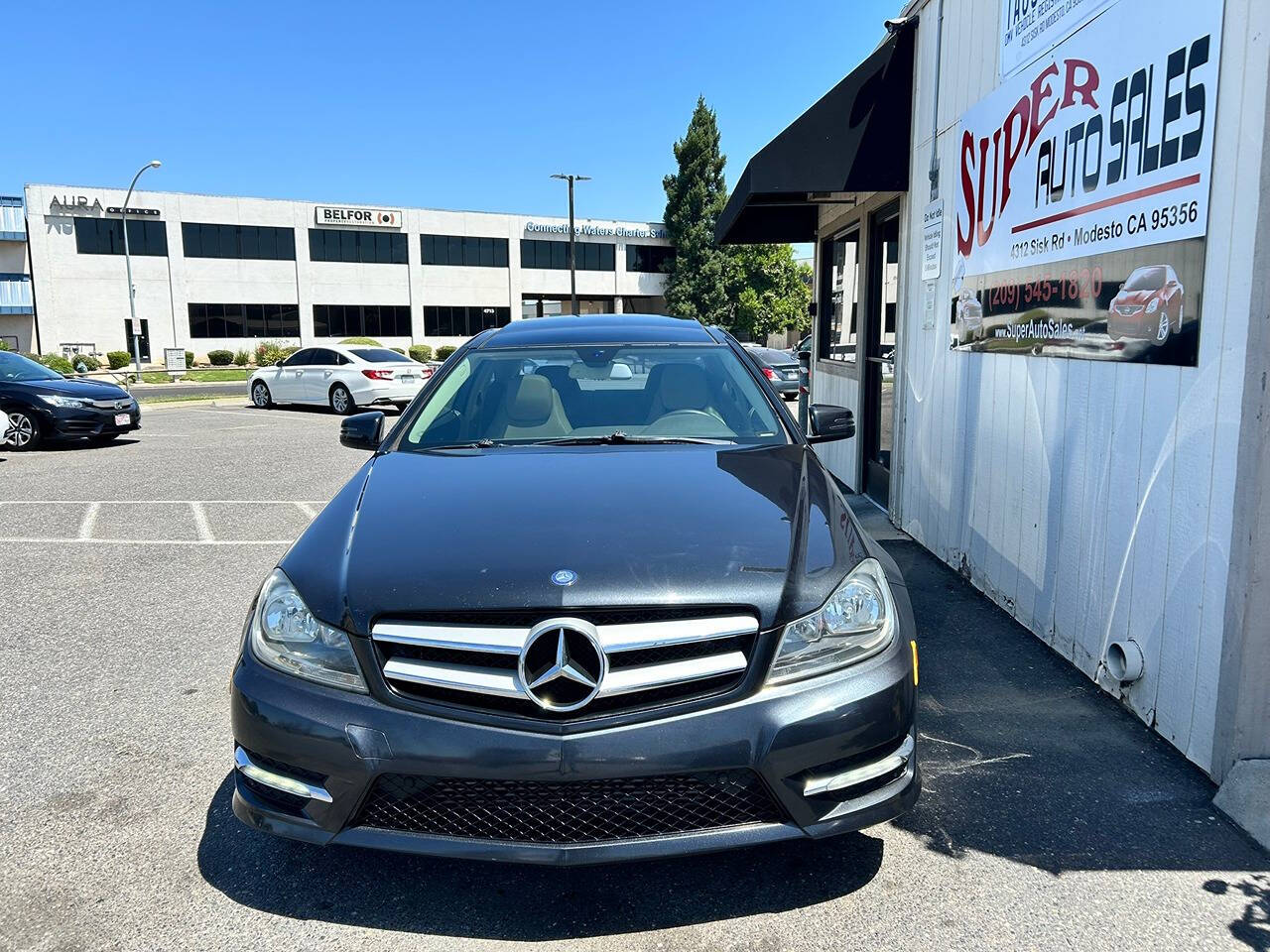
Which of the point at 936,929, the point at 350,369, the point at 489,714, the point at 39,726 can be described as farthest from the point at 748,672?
the point at 350,369

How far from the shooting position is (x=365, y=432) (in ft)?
13.6

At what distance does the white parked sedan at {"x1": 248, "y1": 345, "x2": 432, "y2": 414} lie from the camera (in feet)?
62.2

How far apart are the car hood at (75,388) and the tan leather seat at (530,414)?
1155 cm

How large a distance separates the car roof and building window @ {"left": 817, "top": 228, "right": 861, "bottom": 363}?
4.38 meters

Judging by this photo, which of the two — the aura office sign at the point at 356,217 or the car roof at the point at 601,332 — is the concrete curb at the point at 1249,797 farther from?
the aura office sign at the point at 356,217

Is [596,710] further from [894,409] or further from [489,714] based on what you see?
[894,409]

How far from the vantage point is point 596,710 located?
2.33m

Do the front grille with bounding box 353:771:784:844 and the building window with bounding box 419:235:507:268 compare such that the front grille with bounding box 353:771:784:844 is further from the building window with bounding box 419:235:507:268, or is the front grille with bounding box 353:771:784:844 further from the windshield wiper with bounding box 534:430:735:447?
the building window with bounding box 419:235:507:268

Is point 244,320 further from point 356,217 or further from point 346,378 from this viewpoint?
point 346,378

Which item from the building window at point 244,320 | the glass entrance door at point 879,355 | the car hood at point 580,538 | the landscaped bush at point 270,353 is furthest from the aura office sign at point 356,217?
the car hood at point 580,538

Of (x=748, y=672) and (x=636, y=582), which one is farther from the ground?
(x=636, y=582)

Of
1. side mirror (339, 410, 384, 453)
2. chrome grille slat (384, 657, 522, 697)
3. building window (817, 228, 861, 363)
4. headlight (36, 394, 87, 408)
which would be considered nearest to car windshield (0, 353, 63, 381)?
headlight (36, 394, 87, 408)

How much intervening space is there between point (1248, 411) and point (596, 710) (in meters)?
2.39

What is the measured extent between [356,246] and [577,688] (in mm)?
53305
